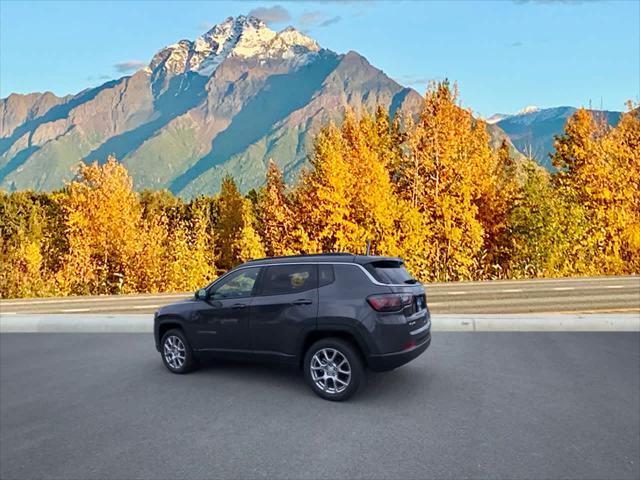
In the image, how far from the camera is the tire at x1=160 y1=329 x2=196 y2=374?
26.1 feet

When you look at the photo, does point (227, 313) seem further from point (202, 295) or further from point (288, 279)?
point (288, 279)

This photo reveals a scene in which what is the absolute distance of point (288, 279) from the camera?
279 inches

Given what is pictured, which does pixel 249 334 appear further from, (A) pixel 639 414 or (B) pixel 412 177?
(B) pixel 412 177

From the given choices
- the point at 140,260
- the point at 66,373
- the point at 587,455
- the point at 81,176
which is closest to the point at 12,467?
the point at 66,373

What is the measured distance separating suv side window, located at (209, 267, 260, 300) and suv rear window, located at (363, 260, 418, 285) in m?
1.66

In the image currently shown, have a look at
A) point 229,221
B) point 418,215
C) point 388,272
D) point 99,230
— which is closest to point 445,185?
point 418,215

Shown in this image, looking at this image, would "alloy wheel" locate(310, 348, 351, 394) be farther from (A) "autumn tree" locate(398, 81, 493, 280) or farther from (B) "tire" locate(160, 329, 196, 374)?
(A) "autumn tree" locate(398, 81, 493, 280)

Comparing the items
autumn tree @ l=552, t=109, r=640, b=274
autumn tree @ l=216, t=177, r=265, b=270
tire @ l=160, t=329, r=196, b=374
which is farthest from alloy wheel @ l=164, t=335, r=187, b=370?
autumn tree @ l=216, t=177, r=265, b=270

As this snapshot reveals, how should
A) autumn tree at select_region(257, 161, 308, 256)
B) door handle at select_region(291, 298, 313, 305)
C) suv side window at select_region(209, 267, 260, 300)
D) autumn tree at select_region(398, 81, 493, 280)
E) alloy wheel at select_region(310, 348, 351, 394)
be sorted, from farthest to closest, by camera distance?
autumn tree at select_region(257, 161, 308, 256)
autumn tree at select_region(398, 81, 493, 280)
suv side window at select_region(209, 267, 260, 300)
door handle at select_region(291, 298, 313, 305)
alloy wheel at select_region(310, 348, 351, 394)

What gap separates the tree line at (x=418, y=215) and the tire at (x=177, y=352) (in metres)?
18.2

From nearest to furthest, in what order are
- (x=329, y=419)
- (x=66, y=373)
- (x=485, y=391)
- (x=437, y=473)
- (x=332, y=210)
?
(x=437, y=473) < (x=329, y=419) < (x=485, y=391) < (x=66, y=373) < (x=332, y=210)

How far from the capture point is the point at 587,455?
4.90 m

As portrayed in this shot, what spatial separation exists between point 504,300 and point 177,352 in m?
12.5

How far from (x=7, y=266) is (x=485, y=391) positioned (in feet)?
115
